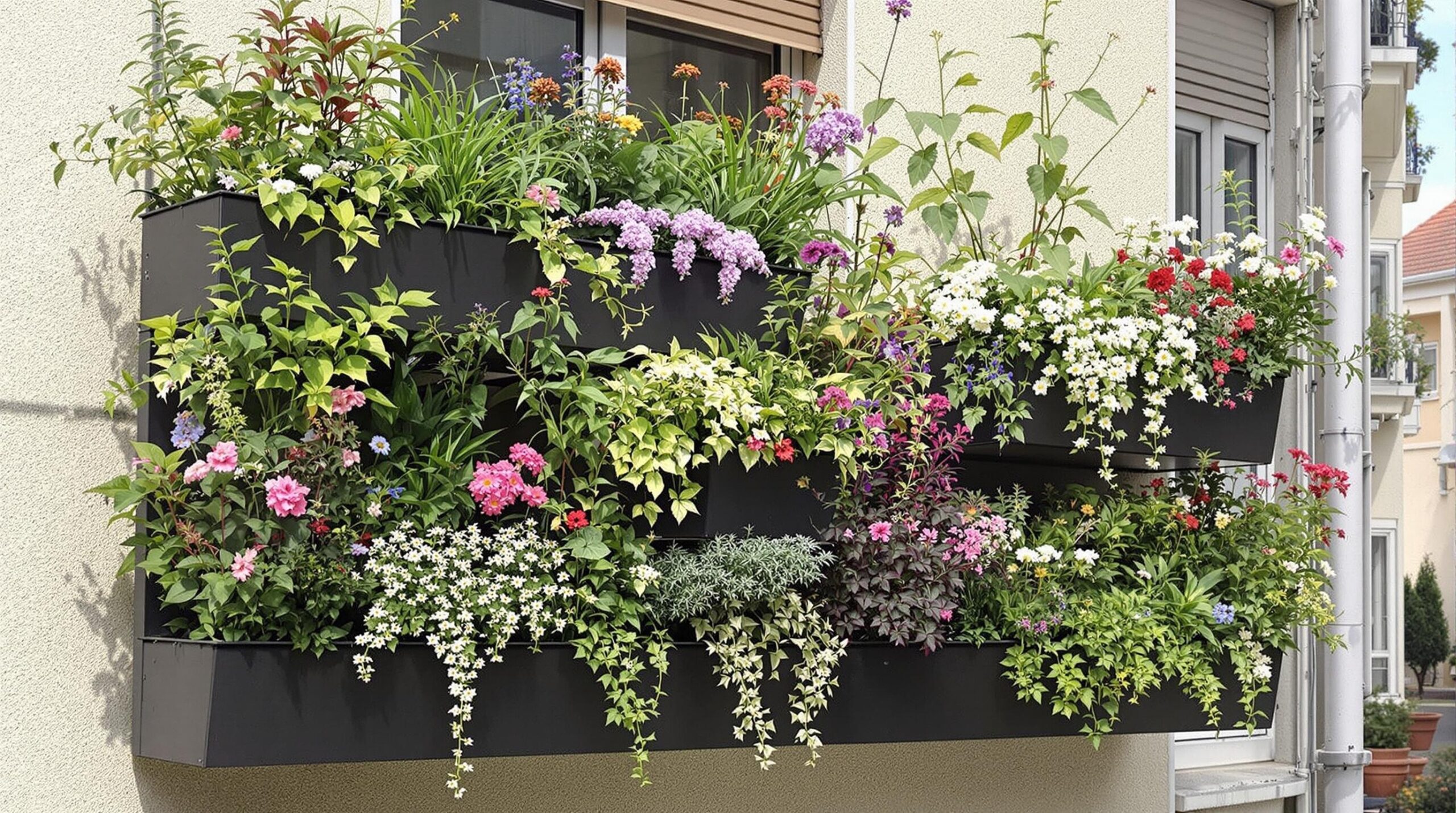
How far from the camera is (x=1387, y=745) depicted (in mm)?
8695

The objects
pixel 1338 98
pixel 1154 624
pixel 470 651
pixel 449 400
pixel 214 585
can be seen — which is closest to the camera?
pixel 214 585

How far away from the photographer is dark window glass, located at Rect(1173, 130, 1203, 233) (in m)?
4.88

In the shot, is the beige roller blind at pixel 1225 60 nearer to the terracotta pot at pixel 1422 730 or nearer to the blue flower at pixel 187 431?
the blue flower at pixel 187 431

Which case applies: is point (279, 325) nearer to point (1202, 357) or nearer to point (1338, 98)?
point (1202, 357)

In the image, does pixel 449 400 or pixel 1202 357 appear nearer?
pixel 449 400

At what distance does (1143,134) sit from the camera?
4348 millimetres

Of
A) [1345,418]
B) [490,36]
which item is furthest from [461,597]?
[1345,418]

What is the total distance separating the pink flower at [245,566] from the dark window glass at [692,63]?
5.16ft

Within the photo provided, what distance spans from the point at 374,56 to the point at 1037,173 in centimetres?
177

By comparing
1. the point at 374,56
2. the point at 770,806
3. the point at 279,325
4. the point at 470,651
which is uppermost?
the point at 374,56

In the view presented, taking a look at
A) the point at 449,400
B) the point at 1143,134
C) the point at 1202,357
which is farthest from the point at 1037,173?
the point at 449,400

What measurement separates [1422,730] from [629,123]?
405 inches

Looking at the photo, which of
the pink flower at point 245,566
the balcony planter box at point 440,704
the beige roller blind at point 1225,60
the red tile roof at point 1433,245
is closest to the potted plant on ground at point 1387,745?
the beige roller blind at point 1225,60

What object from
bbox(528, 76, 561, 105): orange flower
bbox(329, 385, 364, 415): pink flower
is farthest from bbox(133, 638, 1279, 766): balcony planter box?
bbox(528, 76, 561, 105): orange flower
